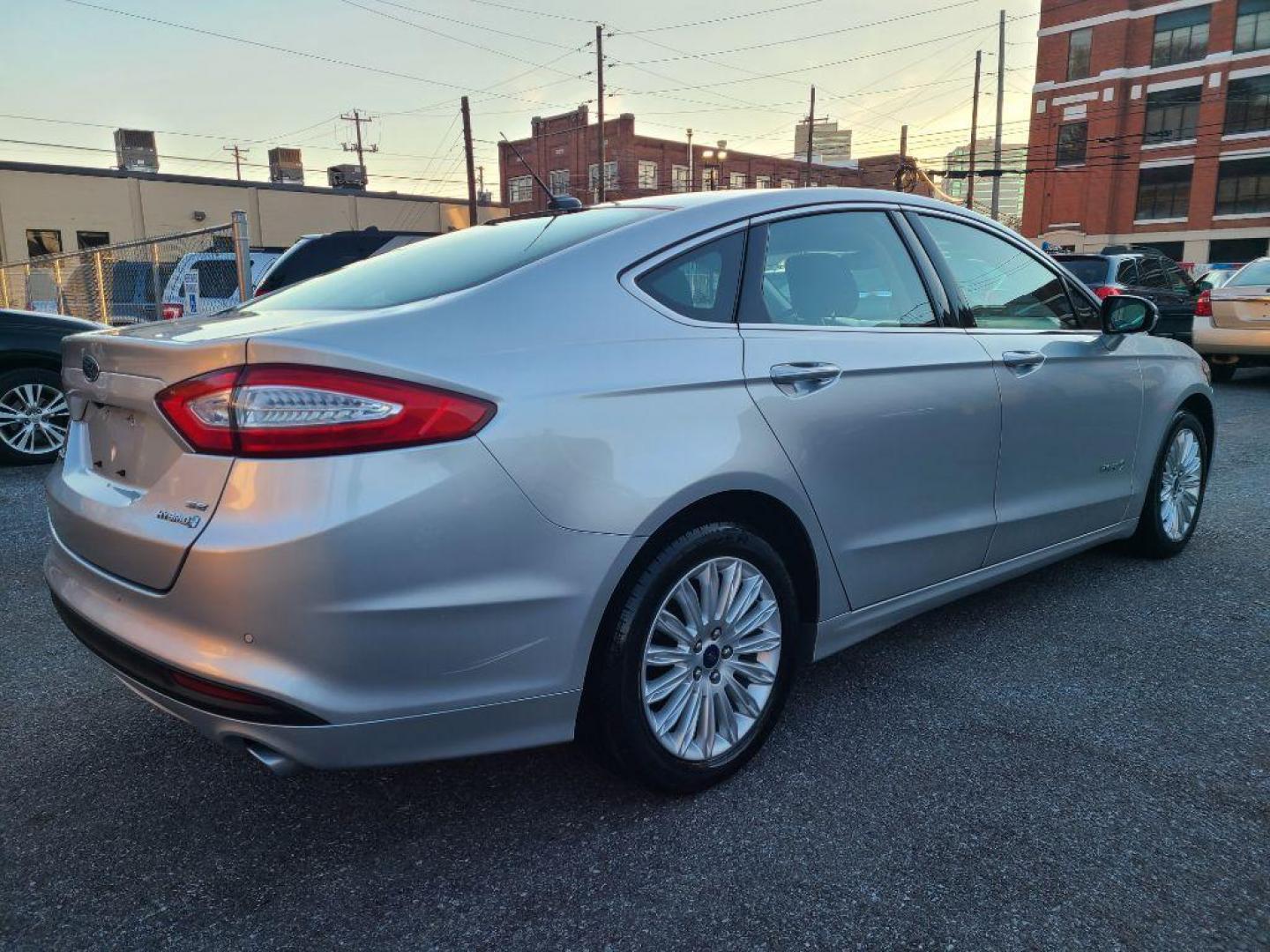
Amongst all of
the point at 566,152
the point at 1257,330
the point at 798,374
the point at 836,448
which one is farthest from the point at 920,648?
the point at 566,152

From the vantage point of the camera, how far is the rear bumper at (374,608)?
1.81 meters

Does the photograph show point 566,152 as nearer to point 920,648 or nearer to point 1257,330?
point 1257,330

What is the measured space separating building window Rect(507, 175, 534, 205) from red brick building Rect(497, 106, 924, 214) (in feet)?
0.20

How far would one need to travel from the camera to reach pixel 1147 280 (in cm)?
1229

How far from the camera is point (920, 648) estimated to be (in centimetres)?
350

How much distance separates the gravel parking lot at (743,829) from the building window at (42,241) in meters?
36.7

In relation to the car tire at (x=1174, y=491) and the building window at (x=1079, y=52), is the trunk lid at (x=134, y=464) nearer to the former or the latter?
the car tire at (x=1174, y=491)

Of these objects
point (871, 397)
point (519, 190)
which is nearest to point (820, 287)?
point (871, 397)

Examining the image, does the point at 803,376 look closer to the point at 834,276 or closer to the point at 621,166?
the point at 834,276

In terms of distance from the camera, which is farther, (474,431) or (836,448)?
(836,448)

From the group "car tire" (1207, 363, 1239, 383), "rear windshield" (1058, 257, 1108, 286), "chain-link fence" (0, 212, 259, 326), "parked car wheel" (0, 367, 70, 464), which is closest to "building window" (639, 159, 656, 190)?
"chain-link fence" (0, 212, 259, 326)

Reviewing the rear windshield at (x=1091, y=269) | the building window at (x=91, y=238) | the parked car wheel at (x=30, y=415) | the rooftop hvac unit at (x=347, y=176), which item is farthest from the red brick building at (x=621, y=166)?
the parked car wheel at (x=30, y=415)

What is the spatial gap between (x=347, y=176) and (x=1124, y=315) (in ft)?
147

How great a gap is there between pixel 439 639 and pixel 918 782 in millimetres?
1436
